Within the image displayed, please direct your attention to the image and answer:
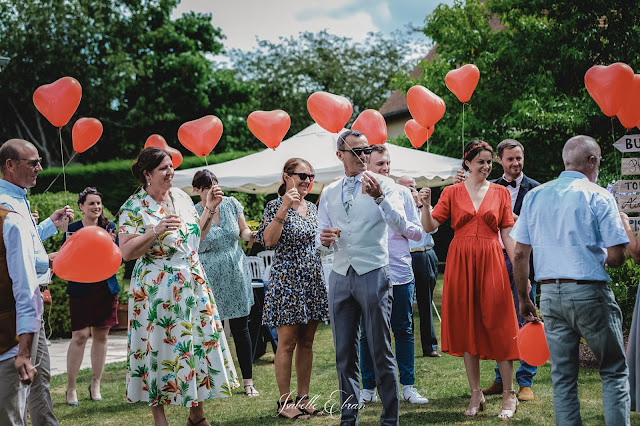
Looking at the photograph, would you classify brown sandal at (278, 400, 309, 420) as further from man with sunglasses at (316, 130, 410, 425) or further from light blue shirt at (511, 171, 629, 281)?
light blue shirt at (511, 171, 629, 281)

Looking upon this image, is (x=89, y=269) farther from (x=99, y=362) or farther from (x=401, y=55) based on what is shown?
(x=401, y=55)

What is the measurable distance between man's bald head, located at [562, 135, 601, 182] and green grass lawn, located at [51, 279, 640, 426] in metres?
1.89

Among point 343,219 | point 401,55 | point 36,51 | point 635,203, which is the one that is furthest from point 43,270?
point 401,55

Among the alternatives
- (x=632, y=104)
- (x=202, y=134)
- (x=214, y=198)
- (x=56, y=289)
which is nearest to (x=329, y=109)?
(x=202, y=134)

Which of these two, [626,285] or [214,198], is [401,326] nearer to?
[214,198]

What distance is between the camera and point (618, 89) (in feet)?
16.5

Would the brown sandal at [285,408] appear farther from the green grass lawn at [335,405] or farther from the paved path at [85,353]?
the paved path at [85,353]

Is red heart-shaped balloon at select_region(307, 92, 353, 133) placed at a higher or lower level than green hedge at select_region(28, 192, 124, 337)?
higher

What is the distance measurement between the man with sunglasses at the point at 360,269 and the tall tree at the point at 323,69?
32.3 m

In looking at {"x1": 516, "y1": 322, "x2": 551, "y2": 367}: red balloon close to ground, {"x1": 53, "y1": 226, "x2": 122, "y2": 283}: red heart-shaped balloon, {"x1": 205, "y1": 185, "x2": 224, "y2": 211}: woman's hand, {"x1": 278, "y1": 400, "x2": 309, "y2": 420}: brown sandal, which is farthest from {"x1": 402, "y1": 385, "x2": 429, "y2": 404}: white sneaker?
{"x1": 53, "y1": 226, "x2": 122, "y2": 283}: red heart-shaped balloon

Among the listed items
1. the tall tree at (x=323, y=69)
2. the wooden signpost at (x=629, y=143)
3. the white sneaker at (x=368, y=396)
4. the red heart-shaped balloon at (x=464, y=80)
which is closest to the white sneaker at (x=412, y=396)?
the white sneaker at (x=368, y=396)

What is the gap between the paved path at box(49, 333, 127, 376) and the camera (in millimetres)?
7855

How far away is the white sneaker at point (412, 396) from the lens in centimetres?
538

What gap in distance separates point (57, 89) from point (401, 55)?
35452 millimetres
